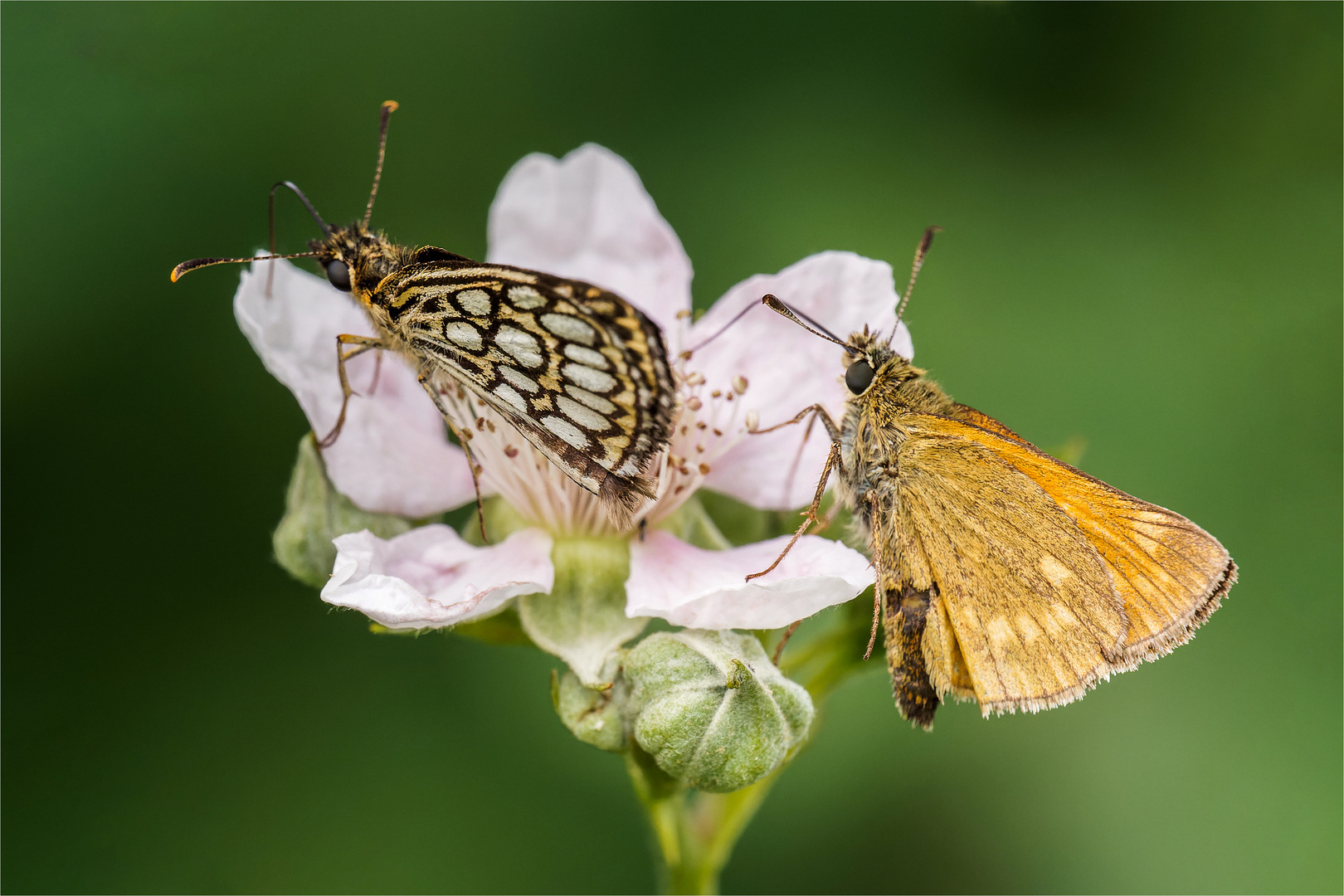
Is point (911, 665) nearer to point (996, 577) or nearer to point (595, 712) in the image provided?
point (996, 577)

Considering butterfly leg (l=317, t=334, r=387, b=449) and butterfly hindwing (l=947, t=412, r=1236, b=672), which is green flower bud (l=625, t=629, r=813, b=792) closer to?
butterfly hindwing (l=947, t=412, r=1236, b=672)

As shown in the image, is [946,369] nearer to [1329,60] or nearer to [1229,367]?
[1229,367]

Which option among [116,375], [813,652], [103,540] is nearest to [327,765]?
[103,540]

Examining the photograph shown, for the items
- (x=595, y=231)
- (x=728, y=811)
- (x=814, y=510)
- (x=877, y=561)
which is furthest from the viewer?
(x=595, y=231)

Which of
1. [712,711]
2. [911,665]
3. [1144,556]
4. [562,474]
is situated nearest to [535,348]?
[562,474]

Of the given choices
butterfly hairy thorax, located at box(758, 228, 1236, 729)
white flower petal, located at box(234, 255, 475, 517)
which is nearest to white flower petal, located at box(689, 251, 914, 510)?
butterfly hairy thorax, located at box(758, 228, 1236, 729)

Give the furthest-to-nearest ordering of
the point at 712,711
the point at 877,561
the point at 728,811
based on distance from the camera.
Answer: the point at 728,811 → the point at 877,561 → the point at 712,711
